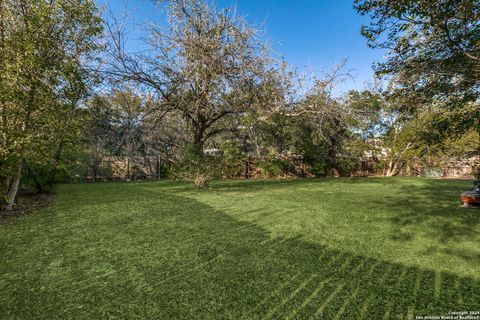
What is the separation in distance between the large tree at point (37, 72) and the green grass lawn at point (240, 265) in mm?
1349

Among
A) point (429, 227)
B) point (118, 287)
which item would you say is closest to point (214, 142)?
point (429, 227)

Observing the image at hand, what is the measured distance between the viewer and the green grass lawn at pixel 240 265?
1.91 m

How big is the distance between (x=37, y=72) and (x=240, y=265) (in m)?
5.12

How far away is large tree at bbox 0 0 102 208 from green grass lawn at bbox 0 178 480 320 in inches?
53.1

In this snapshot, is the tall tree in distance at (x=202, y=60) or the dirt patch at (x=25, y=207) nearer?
the dirt patch at (x=25, y=207)

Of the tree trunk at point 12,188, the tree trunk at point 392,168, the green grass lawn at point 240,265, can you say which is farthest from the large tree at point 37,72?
the tree trunk at point 392,168

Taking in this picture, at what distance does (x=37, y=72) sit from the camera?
4824mm

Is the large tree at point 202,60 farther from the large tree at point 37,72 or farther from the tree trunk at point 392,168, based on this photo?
the tree trunk at point 392,168

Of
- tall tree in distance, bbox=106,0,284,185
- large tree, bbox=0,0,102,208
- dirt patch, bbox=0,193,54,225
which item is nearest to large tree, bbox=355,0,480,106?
tall tree in distance, bbox=106,0,284,185

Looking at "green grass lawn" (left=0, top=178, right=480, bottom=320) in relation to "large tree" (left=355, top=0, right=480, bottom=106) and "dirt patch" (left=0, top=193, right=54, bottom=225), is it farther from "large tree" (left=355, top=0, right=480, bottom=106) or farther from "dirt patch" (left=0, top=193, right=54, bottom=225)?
"large tree" (left=355, top=0, right=480, bottom=106)

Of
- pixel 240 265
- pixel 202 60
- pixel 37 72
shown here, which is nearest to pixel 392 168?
pixel 202 60

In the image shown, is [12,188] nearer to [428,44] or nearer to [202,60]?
[202,60]

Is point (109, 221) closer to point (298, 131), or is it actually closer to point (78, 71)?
point (78, 71)

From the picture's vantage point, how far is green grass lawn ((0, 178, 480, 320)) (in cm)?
191
